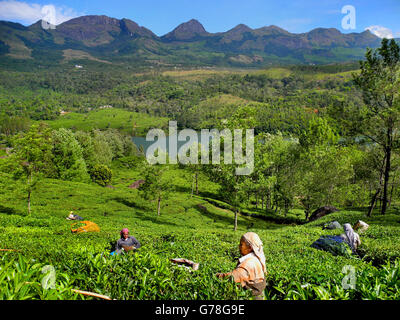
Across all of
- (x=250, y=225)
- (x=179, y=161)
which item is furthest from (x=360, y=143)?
(x=179, y=161)

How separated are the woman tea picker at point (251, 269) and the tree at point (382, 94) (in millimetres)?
23467

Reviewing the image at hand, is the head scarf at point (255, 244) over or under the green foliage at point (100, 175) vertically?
over

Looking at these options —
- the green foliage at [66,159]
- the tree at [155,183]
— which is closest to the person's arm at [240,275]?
the tree at [155,183]

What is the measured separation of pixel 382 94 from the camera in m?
22.7

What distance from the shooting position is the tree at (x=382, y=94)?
2200 centimetres

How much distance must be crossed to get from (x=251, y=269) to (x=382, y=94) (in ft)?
83.1

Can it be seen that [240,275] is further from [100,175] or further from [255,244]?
[100,175]

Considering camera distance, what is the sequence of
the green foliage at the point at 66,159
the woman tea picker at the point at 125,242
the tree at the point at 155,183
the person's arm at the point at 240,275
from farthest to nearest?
the green foliage at the point at 66,159 < the tree at the point at 155,183 < the woman tea picker at the point at 125,242 < the person's arm at the point at 240,275

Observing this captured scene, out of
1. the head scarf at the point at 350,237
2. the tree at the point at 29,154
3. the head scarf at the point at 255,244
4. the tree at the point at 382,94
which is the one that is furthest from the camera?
the tree at the point at 29,154

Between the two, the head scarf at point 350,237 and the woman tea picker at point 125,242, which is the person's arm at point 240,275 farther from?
the head scarf at point 350,237

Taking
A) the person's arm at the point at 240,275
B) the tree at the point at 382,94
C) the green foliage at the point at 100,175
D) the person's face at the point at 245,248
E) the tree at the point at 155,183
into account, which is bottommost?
the green foliage at the point at 100,175
